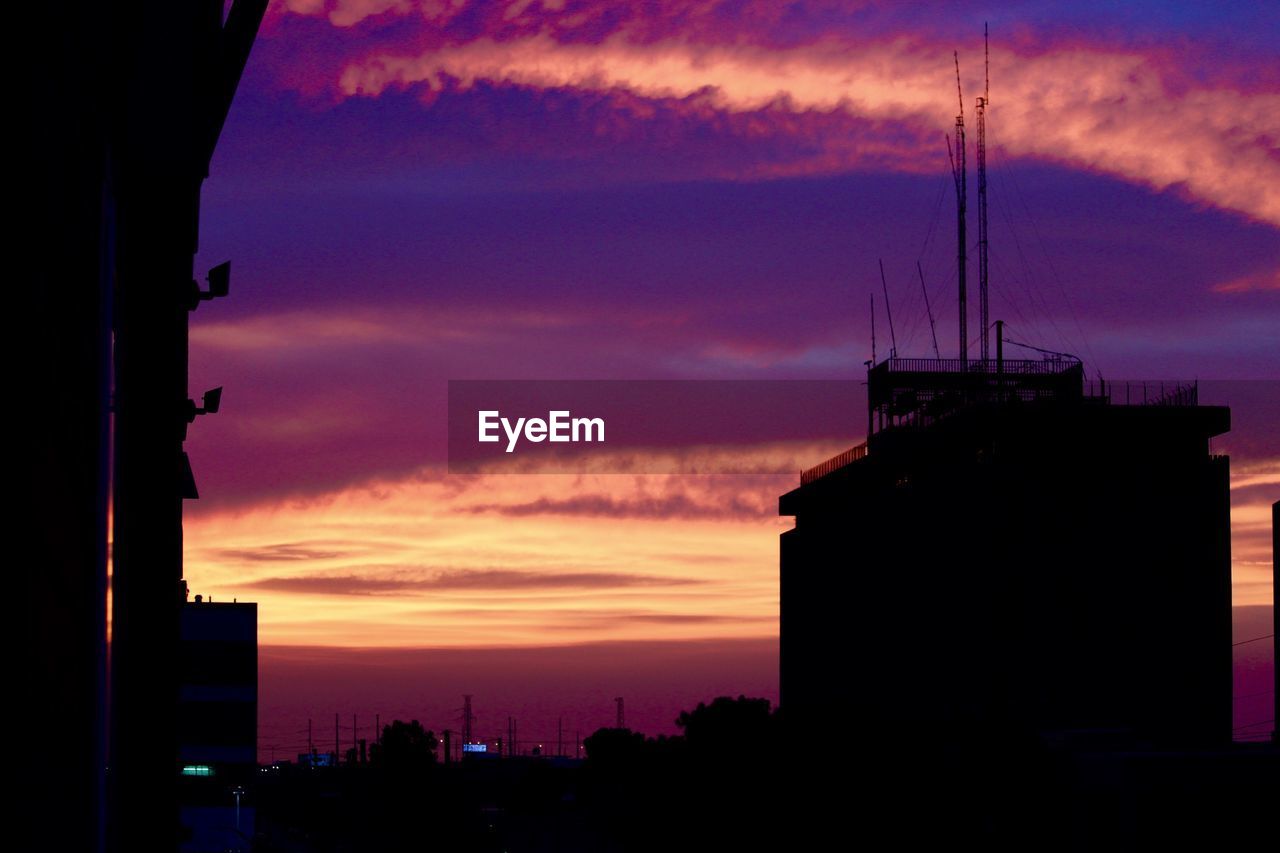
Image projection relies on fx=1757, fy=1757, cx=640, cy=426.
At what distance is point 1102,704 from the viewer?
12362cm

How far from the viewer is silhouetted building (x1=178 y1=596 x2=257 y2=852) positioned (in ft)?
318

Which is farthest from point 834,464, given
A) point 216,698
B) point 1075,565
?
point 216,698

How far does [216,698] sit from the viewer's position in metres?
97.1

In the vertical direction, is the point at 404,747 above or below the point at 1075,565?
below

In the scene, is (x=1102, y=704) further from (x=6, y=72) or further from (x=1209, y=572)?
(x=6, y=72)

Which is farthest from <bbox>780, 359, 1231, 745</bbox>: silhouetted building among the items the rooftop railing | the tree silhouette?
the tree silhouette

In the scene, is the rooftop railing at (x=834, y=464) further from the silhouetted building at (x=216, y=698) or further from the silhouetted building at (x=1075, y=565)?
the silhouetted building at (x=216, y=698)

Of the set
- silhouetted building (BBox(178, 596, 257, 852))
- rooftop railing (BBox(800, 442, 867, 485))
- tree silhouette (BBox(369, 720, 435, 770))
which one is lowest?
tree silhouette (BBox(369, 720, 435, 770))

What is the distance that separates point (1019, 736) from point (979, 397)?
63.4 metres

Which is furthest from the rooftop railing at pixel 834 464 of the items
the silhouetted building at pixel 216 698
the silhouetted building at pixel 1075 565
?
the silhouetted building at pixel 216 698

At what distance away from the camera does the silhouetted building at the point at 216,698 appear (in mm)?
96938

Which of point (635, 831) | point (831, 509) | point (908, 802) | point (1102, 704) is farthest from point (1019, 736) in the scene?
point (831, 509)

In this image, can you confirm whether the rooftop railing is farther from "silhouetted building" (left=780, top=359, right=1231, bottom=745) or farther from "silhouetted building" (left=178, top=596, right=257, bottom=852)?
"silhouetted building" (left=178, top=596, right=257, bottom=852)

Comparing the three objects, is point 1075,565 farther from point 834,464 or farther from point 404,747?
point 404,747
